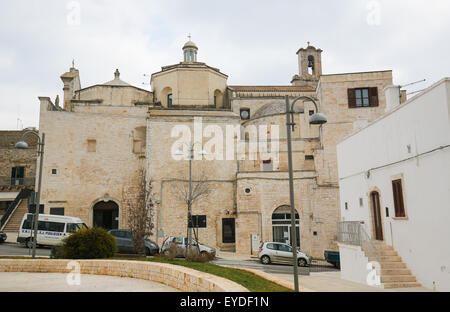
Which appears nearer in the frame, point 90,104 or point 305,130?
point 305,130

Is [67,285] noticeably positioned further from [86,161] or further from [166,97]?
[166,97]

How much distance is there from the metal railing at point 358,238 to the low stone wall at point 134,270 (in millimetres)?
7583

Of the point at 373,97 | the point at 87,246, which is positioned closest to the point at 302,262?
the point at 87,246

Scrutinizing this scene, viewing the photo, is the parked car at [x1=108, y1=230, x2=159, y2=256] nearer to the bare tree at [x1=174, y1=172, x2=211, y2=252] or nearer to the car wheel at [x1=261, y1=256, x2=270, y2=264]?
the car wheel at [x1=261, y1=256, x2=270, y2=264]

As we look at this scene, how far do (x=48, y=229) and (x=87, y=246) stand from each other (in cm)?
1091

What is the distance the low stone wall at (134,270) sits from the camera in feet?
26.3

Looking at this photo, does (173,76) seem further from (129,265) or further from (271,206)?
(129,265)

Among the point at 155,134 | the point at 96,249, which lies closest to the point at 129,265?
the point at 96,249

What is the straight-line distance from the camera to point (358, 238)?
48.0ft

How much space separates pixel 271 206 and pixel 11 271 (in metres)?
17.5

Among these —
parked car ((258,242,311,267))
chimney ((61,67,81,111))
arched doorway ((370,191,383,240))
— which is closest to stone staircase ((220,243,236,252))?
parked car ((258,242,311,267))

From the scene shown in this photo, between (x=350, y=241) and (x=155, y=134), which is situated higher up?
(x=155, y=134)

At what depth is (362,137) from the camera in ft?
52.8

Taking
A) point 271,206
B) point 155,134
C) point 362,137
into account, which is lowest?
point 271,206
